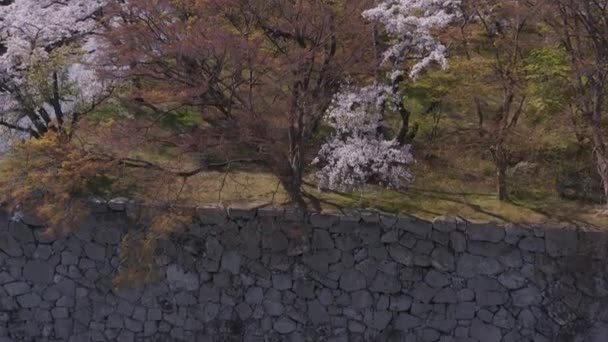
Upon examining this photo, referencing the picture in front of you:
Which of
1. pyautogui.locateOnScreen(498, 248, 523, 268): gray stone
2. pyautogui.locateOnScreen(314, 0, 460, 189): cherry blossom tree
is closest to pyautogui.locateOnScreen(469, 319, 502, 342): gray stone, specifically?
pyautogui.locateOnScreen(498, 248, 523, 268): gray stone

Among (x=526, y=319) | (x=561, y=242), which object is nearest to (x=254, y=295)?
(x=526, y=319)

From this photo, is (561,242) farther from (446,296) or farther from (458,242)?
(446,296)

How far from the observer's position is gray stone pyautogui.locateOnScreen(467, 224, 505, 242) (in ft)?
28.6

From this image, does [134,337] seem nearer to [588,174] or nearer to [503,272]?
[503,272]

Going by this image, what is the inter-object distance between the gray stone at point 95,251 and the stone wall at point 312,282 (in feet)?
0.04

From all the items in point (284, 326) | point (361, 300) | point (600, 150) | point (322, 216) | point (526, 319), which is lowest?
point (284, 326)

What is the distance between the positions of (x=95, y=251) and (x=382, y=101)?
13.0 feet

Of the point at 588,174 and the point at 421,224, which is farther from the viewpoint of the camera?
the point at 588,174

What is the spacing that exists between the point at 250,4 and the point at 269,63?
0.91 meters

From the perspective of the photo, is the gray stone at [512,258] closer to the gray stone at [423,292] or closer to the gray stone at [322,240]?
the gray stone at [423,292]

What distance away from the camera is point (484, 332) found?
8.77 m

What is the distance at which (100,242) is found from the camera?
9.16 m

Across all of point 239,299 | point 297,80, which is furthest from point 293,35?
point 239,299

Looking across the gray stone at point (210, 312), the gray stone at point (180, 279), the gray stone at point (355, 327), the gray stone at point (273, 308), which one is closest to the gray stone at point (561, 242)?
the gray stone at point (355, 327)
